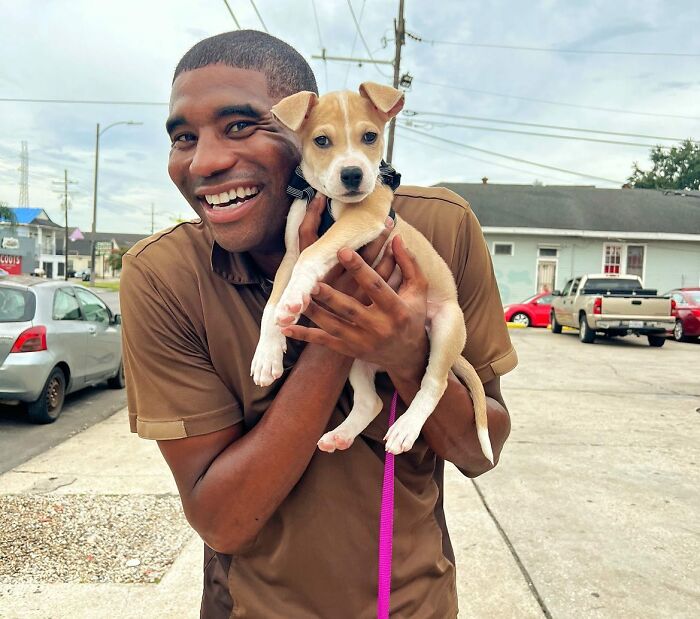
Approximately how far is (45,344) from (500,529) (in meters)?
5.49

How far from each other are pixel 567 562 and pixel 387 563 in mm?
2821

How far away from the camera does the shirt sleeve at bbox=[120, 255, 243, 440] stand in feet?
4.87

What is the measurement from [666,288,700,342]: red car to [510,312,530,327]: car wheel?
518 cm

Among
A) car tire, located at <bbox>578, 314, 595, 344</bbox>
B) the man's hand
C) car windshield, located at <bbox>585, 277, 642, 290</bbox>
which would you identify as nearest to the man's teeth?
the man's hand

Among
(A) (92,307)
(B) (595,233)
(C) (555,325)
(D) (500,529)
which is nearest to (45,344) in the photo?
(A) (92,307)

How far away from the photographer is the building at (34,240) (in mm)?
59219

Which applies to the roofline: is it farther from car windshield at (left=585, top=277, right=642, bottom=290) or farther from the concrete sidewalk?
the concrete sidewalk

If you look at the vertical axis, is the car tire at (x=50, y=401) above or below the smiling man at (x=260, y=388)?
below

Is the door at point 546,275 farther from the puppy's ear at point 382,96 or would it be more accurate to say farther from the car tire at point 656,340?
the puppy's ear at point 382,96

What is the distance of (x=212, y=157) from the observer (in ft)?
4.94

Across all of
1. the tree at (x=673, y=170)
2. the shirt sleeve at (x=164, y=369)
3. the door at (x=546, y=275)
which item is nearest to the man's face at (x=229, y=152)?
the shirt sleeve at (x=164, y=369)

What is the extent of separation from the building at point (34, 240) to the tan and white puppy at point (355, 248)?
6282cm

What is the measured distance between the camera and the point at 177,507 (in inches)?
177

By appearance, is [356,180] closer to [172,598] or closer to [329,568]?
[329,568]
